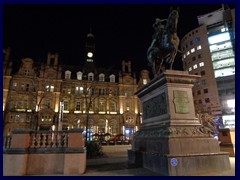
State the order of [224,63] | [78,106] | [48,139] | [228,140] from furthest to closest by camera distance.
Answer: [224,63] → [78,106] → [228,140] → [48,139]

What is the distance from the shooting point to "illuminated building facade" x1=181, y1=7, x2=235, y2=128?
56.2 meters

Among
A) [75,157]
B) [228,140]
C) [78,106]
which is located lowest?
[75,157]

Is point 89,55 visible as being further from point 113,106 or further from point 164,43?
point 164,43

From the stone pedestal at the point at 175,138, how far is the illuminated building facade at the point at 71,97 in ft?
104

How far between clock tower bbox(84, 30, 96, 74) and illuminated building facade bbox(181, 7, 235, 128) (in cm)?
3602

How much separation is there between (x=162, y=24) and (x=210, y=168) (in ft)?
23.7

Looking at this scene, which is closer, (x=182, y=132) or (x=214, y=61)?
(x=182, y=132)

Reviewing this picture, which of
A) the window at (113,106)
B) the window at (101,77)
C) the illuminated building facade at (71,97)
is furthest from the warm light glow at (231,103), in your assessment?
the window at (101,77)

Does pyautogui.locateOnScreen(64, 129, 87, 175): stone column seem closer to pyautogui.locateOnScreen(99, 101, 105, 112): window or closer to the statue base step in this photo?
the statue base step

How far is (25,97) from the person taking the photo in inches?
1676

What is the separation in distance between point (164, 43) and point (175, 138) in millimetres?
4772

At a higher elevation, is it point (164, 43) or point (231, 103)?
point (231, 103)

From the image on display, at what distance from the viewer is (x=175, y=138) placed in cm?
661

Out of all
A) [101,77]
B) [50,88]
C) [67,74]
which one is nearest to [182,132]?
[50,88]
